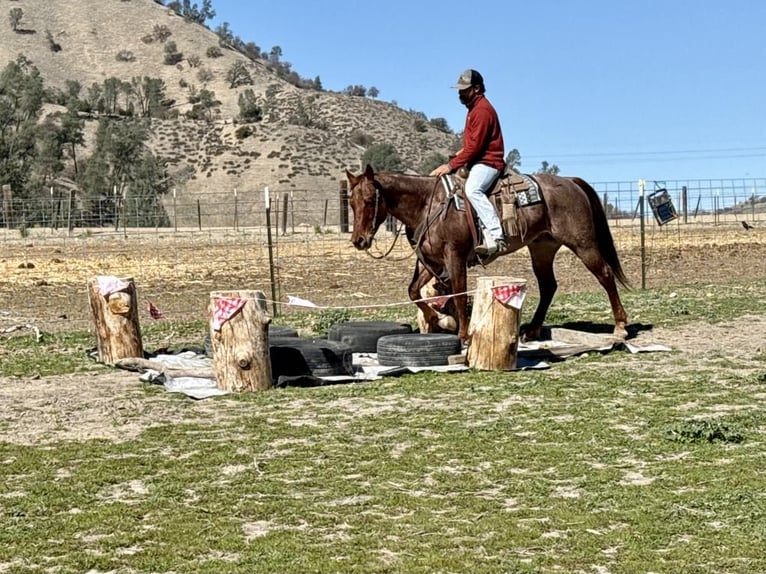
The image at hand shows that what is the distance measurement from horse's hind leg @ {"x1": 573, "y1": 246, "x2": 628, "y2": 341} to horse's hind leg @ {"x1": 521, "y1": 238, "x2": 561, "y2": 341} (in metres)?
0.36

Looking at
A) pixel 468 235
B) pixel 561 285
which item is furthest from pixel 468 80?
pixel 561 285

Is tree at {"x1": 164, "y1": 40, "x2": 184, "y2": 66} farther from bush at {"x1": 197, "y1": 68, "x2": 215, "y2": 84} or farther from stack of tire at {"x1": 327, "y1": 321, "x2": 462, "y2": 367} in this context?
stack of tire at {"x1": 327, "y1": 321, "x2": 462, "y2": 367}

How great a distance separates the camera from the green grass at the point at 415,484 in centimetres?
505

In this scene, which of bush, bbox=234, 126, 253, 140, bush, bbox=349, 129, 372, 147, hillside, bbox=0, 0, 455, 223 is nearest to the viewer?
hillside, bbox=0, 0, 455, 223

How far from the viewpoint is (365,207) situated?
11.4 meters

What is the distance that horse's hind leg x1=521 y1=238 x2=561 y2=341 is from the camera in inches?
496

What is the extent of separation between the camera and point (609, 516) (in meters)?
5.55

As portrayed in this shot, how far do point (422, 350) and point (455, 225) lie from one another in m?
1.54

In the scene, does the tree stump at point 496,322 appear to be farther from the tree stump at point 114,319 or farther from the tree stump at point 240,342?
the tree stump at point 114,319

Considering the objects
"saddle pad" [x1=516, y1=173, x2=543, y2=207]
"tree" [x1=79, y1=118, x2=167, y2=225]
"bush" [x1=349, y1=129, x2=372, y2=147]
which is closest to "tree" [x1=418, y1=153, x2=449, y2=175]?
"bush" [x1=349, y1=129, x2=372, y2=147]

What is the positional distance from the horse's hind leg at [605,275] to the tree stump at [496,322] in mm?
2057

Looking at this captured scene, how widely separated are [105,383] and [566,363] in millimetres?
4545

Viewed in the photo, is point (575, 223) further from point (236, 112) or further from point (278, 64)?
point (278, 64)

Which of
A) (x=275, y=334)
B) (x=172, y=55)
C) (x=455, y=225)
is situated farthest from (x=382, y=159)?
(x=455, y=225)
